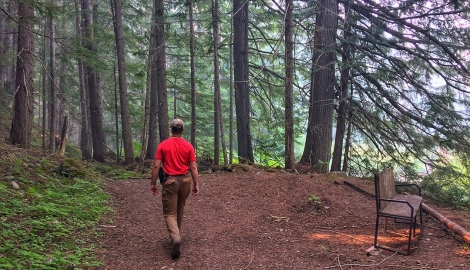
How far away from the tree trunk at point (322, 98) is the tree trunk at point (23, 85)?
8005mm

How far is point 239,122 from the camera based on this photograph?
44.3 feet

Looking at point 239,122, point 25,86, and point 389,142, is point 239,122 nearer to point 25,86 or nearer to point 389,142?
point 389,142

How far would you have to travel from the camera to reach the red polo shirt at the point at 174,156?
195 inches

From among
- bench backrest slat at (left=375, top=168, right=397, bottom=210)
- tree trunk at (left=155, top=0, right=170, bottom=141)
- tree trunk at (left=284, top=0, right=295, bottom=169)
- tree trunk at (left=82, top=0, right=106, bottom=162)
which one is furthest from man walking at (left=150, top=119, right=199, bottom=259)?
tree trunk at (left=82, top=0, right=106, bottom=162)

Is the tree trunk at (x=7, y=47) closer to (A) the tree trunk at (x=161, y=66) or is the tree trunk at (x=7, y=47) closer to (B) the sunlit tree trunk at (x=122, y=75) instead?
(B) the sunlit tree trunk at (x=122, y=75)

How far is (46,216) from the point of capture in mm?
5195

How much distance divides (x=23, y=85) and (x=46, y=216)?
5.31 metres

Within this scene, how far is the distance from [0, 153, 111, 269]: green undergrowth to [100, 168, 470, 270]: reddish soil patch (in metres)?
0.34

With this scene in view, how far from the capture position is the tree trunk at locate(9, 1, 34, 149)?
8.77 m

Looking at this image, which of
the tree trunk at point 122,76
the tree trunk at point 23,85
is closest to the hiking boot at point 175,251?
the tree trunk at point 23,85

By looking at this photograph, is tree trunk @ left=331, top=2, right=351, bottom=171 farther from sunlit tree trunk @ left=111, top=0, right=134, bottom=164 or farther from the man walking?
sunlit tree trunk @ left=111, top=0, right=134, bottom=164

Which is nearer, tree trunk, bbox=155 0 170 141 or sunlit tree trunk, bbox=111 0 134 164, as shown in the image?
sunlit tree trunk, bbox=111 0 134 164

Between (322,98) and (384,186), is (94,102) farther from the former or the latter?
(384,186)

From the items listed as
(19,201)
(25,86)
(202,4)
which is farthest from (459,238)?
(202,4)
